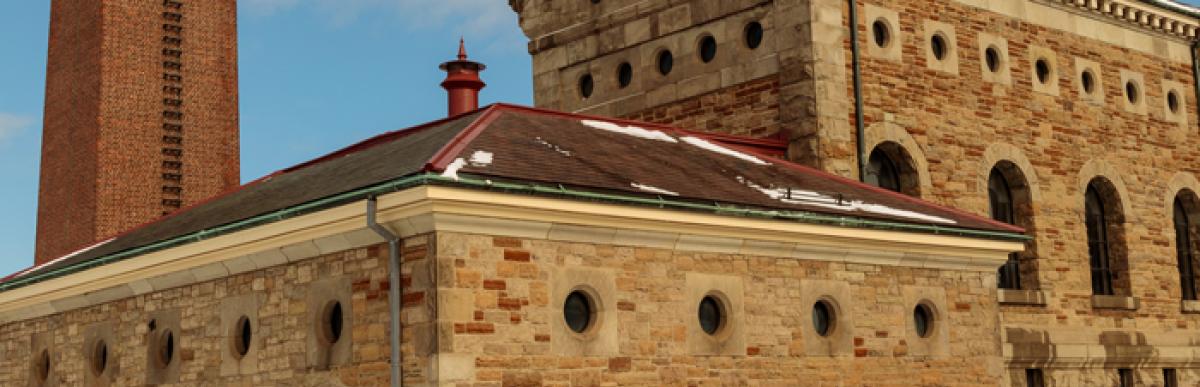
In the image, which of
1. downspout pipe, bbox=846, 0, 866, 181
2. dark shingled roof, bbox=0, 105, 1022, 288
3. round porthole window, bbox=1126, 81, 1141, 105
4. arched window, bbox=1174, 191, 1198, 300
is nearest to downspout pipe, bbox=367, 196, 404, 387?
dark shingled roof, bbox=0, 105, 1022, 288

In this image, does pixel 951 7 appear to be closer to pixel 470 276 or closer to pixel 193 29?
pixel 470 276

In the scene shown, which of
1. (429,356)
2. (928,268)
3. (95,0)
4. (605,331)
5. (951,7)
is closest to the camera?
(429,356)

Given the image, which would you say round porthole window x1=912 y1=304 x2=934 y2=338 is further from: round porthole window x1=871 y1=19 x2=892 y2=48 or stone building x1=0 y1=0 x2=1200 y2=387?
round porthole window x1=871 y1=19 x2=892 y2=48

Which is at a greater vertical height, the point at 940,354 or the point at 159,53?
the point at 159,53

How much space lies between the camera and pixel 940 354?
63.5ft

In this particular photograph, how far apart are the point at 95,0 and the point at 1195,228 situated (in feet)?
145

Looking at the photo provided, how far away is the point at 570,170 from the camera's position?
53.6 feet

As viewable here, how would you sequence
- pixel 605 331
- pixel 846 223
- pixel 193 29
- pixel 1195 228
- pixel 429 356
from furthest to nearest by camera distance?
pixel 193 29 → pixel 1195 228 → pixel 846 223 → pixel 605 331 → pixel 429 356

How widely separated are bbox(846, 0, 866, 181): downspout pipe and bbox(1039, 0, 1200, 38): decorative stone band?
521 cm

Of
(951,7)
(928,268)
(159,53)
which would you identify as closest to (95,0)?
(159,53)

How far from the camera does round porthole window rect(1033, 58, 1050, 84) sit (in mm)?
25922

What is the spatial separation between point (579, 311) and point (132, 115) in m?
48.1

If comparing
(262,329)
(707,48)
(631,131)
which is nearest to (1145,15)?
(707,48)

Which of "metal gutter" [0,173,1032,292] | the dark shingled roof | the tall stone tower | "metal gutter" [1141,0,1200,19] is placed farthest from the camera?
the tall stone tower
